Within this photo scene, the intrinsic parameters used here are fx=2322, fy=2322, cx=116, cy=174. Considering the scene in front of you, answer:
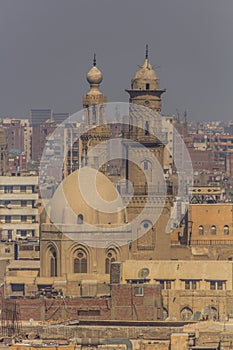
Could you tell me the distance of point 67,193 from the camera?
4816cm

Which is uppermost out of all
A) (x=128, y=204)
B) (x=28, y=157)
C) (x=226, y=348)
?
(x=28, y=157)

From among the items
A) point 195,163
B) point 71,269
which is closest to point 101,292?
point 71,269

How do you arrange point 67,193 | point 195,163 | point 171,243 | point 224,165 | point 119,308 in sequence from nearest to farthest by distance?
1. point 119,308
2. point 67,193
3. point 171,243
4. point 195,163
5. point 224,165

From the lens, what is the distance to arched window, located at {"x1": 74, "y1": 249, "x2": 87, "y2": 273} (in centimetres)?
4834

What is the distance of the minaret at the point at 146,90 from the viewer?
50.3 m

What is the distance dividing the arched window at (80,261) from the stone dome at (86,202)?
66cm

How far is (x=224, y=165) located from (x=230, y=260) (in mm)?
51630

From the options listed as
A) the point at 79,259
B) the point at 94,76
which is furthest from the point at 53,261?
the point at 94,76

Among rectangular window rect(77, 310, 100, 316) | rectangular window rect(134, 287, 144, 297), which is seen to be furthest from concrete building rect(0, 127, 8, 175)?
rectangular window rect(77, 310, 100, 316)

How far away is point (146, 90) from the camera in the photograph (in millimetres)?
50406

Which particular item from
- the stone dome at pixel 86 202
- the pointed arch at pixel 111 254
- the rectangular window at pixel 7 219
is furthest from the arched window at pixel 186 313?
the rectangular window at pixel 7 219

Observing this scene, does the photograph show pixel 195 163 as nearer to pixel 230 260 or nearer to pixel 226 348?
pixel 230 260

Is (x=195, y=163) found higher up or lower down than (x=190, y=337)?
higher up

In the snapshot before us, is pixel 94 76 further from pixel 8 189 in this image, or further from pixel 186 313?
pixel 186 313
